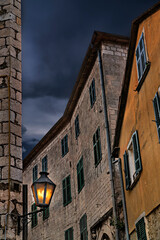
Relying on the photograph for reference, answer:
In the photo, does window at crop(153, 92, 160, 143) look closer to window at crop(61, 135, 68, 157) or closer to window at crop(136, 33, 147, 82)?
window at crop(136, 33, 147, 82)

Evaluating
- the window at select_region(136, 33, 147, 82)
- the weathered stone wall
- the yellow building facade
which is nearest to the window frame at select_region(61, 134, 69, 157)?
the yellow building facade

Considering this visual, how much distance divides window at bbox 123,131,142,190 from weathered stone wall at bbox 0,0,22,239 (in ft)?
13.2

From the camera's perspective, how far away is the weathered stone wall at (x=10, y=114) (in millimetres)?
7289

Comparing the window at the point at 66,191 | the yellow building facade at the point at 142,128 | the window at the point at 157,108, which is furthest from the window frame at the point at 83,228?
the window at the point at 157,108

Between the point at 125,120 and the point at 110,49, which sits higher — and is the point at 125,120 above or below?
below

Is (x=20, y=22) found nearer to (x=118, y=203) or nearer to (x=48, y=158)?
(x=118, y=203)

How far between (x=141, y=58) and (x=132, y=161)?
10.3ft

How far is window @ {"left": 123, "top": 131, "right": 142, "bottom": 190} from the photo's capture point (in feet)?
35.7

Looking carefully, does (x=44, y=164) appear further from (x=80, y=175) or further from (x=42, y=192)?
(x=42, y=192)

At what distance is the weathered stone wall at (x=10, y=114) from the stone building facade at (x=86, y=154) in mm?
6451

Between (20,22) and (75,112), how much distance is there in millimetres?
11050

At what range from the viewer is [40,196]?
23.5 ft

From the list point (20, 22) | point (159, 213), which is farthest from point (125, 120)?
point (20, 22)

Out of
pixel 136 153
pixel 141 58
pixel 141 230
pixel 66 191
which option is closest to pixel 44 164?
pixel 66 191
